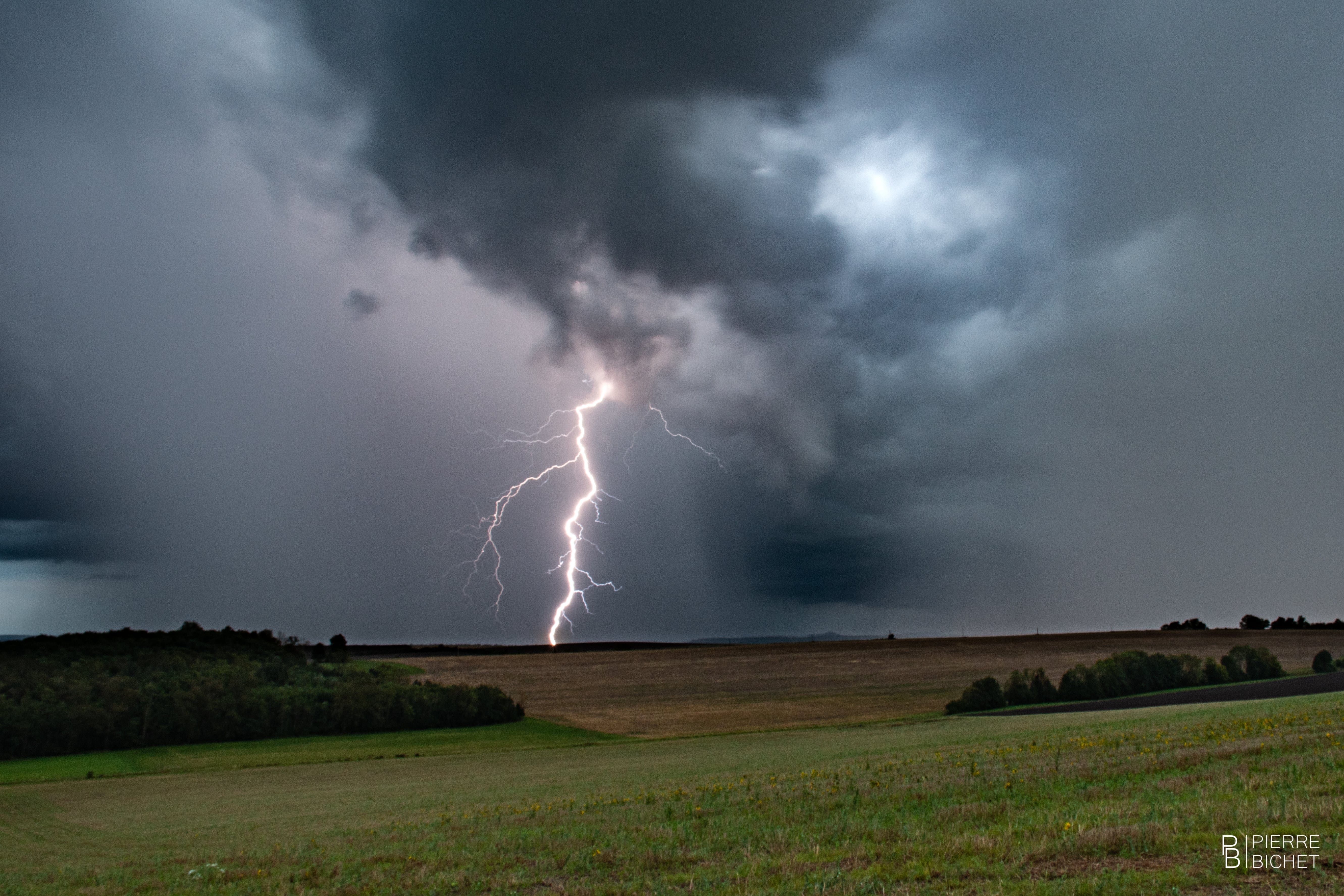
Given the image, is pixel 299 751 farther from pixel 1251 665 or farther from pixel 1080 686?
pixel 1251 665

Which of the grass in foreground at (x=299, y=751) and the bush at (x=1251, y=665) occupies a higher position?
the bush at (x=1251, y=665)

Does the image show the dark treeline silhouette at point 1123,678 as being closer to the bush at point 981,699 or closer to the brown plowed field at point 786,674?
the bush at point 981,699

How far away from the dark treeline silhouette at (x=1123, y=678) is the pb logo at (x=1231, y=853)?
69.2 metres

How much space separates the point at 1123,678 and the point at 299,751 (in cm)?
8340

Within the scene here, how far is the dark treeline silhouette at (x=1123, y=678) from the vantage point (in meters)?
72.6

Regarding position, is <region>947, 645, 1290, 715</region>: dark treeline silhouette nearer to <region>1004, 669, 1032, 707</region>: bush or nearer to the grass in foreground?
<region>1004, 669, 1032, 707</region>: bush

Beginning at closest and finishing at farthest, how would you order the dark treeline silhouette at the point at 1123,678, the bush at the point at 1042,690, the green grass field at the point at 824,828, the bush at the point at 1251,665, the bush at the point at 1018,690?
the green grass field at the point at 824,828
the dark treeline silhouette at the point at 1123,678
the bush at the point at 1018,690
the bush at the point at 1042,690
the bush at the point at 1251,665

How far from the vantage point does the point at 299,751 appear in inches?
2643

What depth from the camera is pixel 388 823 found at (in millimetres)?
18094

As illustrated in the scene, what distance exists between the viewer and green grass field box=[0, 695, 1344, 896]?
7.26m

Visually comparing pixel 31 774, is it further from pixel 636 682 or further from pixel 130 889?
pixel 130 889

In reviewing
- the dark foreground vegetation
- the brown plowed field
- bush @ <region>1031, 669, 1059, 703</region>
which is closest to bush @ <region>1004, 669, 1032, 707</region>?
bush @ <region>1031, 669, 1059, 703</region>

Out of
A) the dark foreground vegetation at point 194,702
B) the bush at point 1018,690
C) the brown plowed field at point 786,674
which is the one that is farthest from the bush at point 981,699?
the dark foreground vegetation at point 194,702

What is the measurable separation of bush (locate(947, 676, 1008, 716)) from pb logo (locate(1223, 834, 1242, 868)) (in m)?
67.6
